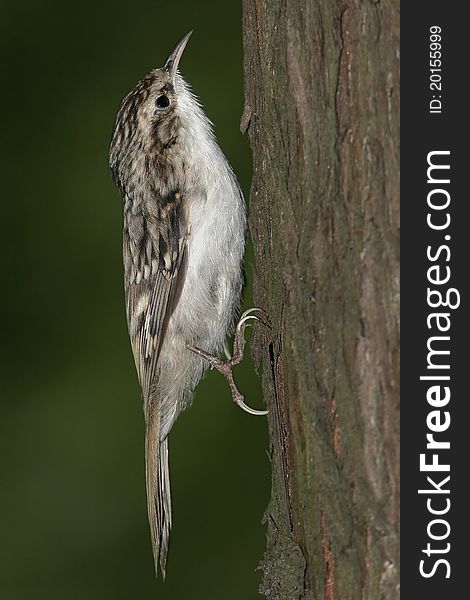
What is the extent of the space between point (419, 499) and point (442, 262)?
0.38m

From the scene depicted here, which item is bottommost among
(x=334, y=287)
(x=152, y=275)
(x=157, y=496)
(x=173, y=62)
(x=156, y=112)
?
(x=157, y=496)

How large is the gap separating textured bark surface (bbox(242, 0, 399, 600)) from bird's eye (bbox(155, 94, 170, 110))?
0.77m

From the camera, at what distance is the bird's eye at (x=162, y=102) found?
2.54 m

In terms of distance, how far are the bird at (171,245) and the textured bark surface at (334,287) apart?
2.18ft

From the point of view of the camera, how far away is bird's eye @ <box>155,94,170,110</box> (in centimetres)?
254

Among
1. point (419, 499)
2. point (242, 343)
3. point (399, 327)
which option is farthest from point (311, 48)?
point (242, 343)

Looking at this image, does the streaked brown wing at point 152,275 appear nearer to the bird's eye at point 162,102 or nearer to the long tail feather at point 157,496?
the long tail feather at point 157,496

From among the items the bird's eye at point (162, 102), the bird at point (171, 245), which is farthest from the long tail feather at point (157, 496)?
the bird's eye at point (162, 102)

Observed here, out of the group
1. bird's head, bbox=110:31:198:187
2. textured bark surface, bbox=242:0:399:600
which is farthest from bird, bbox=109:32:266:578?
textured bark surface, bbox=242:0:399:600

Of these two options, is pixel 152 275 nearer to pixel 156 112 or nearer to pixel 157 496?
pixel 156 112

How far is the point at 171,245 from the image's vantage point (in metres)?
2.52

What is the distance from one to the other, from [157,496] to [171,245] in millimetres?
708

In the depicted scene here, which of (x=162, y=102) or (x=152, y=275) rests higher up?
(x=162, y=102)

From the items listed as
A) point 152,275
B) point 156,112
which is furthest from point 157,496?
point 156,112
